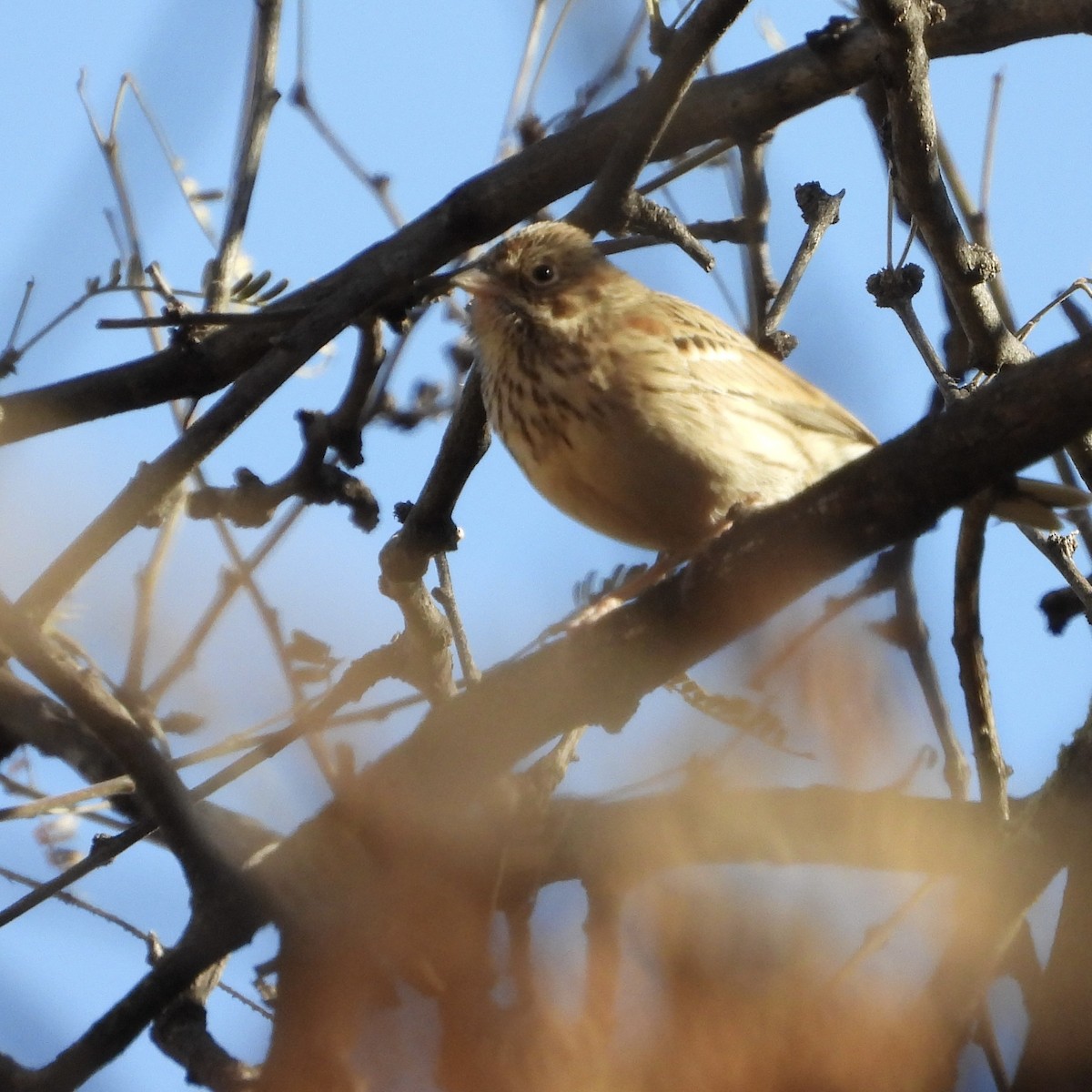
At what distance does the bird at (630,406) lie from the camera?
521 cm

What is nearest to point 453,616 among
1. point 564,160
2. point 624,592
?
point 624,592

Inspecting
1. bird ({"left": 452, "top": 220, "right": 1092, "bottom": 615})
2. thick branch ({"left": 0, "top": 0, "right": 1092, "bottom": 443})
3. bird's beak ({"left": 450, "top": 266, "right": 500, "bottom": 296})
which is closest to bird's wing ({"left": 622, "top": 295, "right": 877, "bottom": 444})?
bird ({"left": 452, "top": 220, "right": 1092, "bottom": 615})

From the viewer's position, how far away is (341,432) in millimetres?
4180

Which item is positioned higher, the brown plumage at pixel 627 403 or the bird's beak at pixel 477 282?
the bird's beak at pixel 477 282

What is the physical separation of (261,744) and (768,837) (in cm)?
108

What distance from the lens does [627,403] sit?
5.29 m

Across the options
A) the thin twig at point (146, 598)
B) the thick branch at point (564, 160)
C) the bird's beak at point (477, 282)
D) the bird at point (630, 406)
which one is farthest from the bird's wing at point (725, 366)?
the thin twig at point (146, 598)

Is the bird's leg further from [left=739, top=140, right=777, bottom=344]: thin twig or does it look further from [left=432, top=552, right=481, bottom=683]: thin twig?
[left=739, top=140, right=777, bottom=344]: thin twig

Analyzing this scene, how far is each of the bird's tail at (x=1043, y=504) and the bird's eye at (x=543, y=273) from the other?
2017 millimetres

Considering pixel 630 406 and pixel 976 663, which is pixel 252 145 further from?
pixel 976 663

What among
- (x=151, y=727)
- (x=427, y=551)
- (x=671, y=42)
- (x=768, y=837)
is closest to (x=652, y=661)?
(x=768, y=837)

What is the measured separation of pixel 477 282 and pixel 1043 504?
2298 mm

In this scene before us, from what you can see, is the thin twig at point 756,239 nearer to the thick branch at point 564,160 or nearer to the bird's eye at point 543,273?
the thick branch at point 564,160

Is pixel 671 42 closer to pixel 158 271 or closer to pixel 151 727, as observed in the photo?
pixel 158 271
